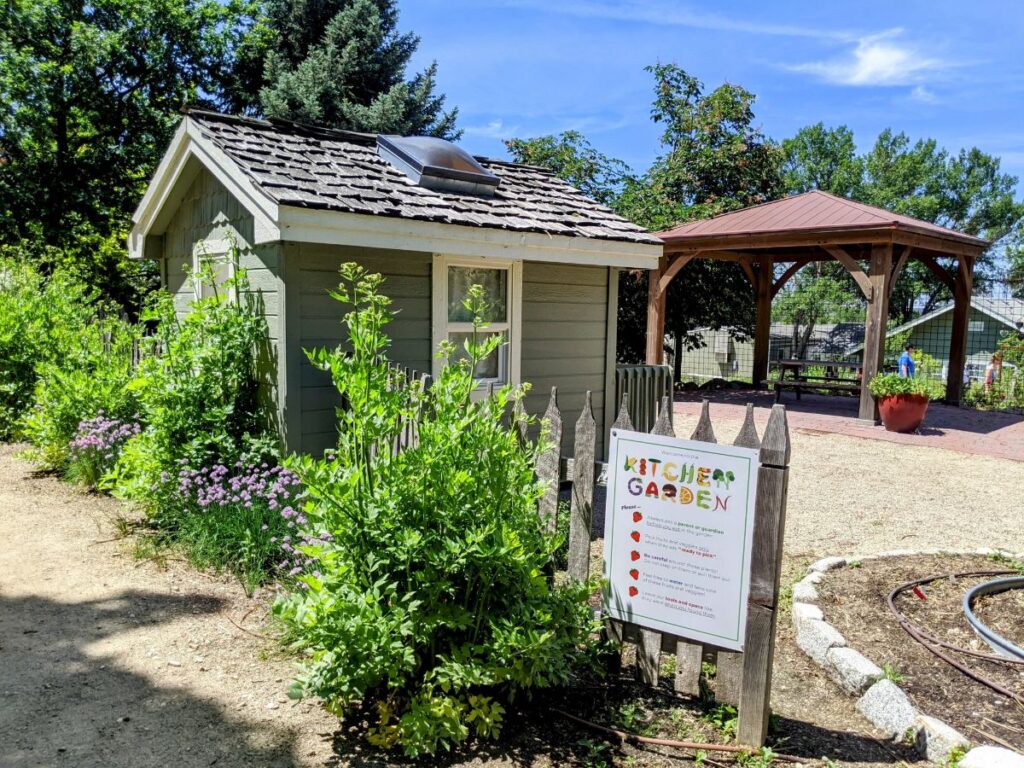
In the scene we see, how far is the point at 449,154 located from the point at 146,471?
4.17 metres

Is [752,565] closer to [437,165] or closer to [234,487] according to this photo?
[234,487]

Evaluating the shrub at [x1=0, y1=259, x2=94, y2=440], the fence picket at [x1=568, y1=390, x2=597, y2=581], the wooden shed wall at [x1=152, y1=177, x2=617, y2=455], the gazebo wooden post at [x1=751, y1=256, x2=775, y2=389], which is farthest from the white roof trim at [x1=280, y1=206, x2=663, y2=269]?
the gazebo wooden post at [x1=751, y1=256, x2=775, y2=389]

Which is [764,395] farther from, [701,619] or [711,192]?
[701,619]

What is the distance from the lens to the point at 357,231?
18.3 feet

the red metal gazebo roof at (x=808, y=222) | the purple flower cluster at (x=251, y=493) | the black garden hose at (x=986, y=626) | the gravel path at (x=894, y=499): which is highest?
the red metal gazebo roof at (x=808, y=222)

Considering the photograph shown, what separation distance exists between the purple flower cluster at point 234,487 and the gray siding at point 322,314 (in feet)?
1.40

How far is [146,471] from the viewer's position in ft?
17.7

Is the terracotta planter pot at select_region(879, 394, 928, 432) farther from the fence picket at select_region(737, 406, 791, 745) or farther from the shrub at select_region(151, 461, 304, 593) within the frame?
the fence picket at select_region(737, 406, 791, 745)

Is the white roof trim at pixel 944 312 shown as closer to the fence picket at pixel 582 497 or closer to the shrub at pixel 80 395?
the shrub at pixel 80 395

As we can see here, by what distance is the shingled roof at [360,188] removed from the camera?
5.63 metres

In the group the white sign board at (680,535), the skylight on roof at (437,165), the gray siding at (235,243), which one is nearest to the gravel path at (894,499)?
the white sign board at (680,535)

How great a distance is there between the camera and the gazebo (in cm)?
1234

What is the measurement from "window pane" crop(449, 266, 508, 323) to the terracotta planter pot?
795 centimetres

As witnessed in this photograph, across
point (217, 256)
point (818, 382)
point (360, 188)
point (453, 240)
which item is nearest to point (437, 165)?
point (360, 188)
